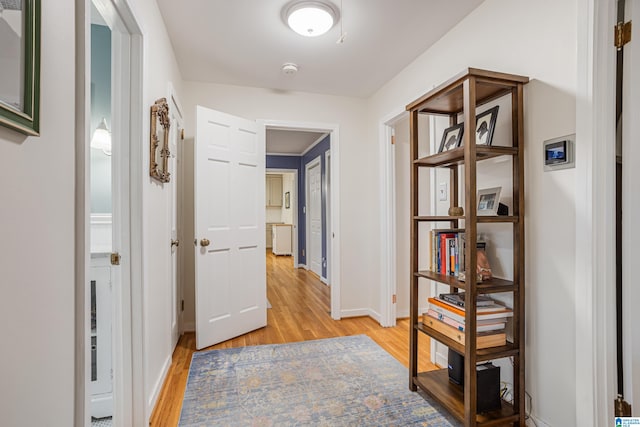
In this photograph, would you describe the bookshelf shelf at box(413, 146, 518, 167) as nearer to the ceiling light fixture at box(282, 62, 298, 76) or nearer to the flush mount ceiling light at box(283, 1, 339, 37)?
the flush mount ceiling light at box(283, 1, 339, 37)

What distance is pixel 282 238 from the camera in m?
8.59

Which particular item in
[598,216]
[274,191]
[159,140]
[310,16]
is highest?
[310,16]

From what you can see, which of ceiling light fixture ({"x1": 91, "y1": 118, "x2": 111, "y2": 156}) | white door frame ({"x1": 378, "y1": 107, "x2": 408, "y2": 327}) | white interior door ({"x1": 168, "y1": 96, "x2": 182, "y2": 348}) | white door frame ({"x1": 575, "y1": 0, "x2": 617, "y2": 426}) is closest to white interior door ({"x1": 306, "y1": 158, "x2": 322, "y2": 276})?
white door frame ({"x1": 378, "y1": 107, "x2": 408, "y2": 327})

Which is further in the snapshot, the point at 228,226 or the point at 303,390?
the point at 228,226

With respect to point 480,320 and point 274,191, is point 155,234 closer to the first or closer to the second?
point 480,320

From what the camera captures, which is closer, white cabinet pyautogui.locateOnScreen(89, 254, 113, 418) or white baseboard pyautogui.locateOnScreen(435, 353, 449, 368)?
white cabinet pyautogui.locateOnScreen(89, 254, 113, 418)

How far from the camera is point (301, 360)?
2469 millimetres

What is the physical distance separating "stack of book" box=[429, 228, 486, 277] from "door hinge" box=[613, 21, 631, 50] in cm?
108

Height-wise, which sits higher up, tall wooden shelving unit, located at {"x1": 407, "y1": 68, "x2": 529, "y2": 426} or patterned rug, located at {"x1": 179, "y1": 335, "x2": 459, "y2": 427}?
tall wooden shelving unit, located at {"x1": 407, "y1": 68, "x2": 529, "y2": 426}

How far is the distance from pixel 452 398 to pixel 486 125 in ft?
5.08

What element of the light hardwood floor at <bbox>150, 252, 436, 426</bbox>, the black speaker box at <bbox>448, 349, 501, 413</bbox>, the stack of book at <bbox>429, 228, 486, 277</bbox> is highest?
the stack of book at <bbox>429, 228, 486, 277</bbox>

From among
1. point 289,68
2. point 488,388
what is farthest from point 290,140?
point 488,388

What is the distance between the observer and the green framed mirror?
60cm

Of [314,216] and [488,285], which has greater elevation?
[314,216]
